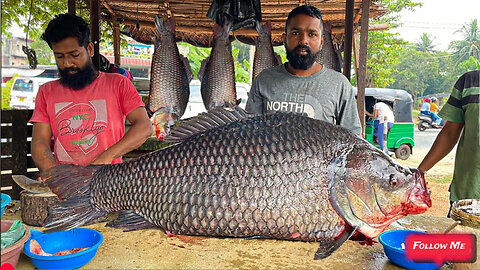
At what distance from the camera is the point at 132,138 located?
2.33 metres

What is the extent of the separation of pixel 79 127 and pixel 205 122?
4.15ft

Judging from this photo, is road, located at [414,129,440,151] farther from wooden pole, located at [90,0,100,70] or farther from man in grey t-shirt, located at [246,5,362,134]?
man in grey t-shirt, located at [246,5,362,134]

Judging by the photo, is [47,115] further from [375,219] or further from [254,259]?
[375,219]

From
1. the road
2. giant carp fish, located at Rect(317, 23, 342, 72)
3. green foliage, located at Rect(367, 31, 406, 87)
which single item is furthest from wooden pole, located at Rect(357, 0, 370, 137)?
green foliage, located at Rect(367, 31, 406, 87)

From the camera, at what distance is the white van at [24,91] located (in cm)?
1297

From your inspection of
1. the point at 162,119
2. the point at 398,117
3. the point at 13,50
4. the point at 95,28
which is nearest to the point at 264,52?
the point at 162,119

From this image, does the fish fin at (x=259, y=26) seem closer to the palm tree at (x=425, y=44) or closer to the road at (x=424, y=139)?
the road at (x=424, y=139)

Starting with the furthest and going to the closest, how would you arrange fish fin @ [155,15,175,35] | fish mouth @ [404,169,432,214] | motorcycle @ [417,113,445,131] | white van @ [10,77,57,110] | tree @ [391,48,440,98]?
tree @ [391,48,440,98] < motorcycle @ [417,113,445,131] < white van @ [10,77,57,110] < fish fin @ [155,15,175,35] < fish mouth @ [404,169,432,214]

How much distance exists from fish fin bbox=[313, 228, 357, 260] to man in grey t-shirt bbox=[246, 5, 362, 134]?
96cm

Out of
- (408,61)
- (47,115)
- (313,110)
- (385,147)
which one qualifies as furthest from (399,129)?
(408,61)

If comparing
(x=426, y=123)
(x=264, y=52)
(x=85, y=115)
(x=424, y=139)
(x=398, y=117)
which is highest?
(x=264, y=52)

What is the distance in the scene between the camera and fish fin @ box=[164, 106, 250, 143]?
164 cm

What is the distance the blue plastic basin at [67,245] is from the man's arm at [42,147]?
0.84 metres

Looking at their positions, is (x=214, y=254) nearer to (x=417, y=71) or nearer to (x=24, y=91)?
(x=24, y=91)
